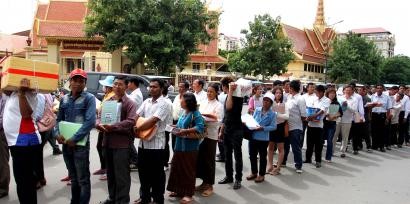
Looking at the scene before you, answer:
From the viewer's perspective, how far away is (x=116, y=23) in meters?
22.0

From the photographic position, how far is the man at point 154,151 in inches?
193

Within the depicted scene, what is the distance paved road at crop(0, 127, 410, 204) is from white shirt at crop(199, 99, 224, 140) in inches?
35.0

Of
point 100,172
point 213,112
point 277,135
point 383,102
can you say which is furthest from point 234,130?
point 383,102

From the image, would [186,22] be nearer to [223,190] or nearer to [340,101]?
[340,101]

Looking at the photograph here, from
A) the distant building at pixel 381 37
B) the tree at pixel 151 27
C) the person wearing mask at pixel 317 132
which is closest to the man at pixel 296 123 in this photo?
the person wearing mask at pixel 317 132

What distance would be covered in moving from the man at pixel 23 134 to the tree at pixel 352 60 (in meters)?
39.4

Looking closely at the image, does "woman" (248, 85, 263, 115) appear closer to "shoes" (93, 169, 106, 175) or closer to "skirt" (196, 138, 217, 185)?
"skirt" (196, 138, 217, 185)

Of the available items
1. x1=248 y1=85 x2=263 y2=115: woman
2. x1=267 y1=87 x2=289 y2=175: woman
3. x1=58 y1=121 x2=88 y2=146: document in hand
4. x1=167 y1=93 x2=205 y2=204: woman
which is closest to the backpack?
x1=58 y1=121 x2=88 y2=146: document in hand

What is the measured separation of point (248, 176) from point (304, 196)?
3.56ft

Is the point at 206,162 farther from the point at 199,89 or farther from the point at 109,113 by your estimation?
the point at 109,113

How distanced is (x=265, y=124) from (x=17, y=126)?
3.76 metres

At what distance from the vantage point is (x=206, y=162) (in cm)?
589

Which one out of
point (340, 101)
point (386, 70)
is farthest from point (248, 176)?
point (386, 70)

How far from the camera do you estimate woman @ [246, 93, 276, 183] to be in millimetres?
6551
